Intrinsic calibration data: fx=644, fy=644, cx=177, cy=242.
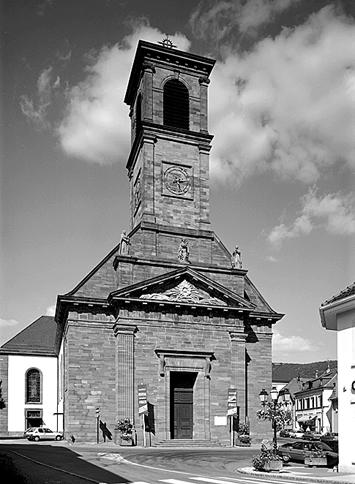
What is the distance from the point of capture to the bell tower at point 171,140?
50.6 m

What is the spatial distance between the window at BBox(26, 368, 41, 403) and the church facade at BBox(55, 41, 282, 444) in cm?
1646

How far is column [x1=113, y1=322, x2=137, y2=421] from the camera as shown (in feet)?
142

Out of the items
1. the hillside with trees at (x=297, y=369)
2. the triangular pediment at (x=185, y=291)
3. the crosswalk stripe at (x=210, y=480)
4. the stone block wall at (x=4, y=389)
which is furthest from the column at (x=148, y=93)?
the hillside with trees at (x=297, y=369)

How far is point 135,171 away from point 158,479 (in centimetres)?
3611

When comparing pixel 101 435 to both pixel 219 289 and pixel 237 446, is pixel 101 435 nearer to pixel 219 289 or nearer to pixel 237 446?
pixel 237 446

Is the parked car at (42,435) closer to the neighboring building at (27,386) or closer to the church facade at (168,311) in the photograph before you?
the church facade at (168,311)

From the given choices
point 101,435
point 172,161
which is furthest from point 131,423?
point 172,161

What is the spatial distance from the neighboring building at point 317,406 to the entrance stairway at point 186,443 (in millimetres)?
44077

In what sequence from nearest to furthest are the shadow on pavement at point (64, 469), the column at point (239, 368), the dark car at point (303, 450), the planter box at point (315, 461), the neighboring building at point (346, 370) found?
the shadow on pavement at point (64, 469) → the neighboring building at point (346, 370) → the planter box at point (315, 461) → the dark car at point (303, 450) → the column at point (239, 368)

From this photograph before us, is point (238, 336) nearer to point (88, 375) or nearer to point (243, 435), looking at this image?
point (243, 435)

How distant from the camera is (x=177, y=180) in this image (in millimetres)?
51531

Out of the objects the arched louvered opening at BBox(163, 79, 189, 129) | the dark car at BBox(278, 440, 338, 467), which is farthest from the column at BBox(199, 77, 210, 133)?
the dark car at BBox(278, 440, 338, 467)

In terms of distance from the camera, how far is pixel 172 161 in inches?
2032

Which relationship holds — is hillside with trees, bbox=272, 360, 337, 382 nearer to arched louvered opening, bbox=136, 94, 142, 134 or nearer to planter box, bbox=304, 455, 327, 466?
arched louvered opening, bbox=136, 94, 142, 134
